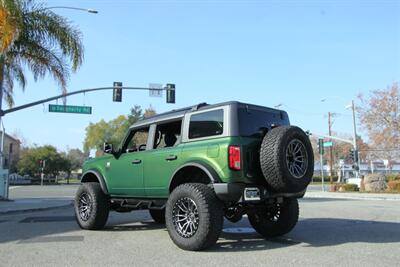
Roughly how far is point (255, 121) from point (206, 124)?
2.80 feet

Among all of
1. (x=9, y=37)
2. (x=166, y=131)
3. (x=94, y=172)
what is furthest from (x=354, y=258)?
(x=9, y=37)

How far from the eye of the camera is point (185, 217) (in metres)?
7.62

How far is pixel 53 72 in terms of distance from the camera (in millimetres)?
20500

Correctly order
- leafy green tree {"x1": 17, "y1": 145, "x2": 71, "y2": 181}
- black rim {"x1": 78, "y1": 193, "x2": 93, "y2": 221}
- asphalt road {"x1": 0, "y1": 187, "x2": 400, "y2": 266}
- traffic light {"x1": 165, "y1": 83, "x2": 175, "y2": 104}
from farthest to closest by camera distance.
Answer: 1. leafy green tree {"x1": 17, "y1": 145, "x2": 71, "y2": 181}
2. traffic light {"x1": 165, "y1": 83, "x2": 175, "y2": 104}
3. black rim {"x1": 78, "y1": 193, "x2": 93, "y2": 221}
4. asphalt road {"x1": 0, "y1": 187, "x2": 400, "y2": 266}

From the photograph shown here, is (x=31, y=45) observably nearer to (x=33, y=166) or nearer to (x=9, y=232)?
(x=9, y=232)

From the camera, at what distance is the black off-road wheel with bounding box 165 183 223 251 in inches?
281

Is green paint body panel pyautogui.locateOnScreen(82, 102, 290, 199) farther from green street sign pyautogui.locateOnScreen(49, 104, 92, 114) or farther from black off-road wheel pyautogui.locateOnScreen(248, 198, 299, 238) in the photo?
green street sign pyautogui.locateOnScreen(49, 104, 92, 114)

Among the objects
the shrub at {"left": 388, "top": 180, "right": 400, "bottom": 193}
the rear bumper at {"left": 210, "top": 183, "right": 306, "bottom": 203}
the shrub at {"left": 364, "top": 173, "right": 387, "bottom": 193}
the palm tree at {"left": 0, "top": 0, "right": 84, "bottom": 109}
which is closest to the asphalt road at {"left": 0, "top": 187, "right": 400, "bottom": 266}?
the rear bumper at {"left": 210, "top": 183, "right": 306, "bottom": 203}

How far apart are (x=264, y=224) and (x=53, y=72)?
47.9 ft

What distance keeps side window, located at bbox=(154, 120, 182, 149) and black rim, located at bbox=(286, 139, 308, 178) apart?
7.06 feet

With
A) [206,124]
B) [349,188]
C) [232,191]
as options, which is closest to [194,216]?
[232,191]

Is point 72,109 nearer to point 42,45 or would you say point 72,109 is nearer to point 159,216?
point 42,45

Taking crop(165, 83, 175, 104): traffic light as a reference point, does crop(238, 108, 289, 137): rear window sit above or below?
below

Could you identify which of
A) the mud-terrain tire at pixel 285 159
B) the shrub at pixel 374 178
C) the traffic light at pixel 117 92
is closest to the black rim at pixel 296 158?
the mud-terrain tire at pixel 285 159
